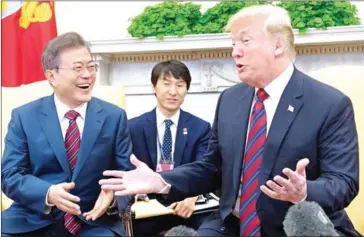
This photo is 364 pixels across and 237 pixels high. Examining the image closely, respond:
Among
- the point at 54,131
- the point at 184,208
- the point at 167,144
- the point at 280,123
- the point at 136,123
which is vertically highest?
the point at 280,123

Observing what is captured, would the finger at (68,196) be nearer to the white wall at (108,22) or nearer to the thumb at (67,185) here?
the thumb at (67,185)

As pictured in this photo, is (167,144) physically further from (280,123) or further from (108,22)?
(108,22)

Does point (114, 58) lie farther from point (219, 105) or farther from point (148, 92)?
point (219, 105)

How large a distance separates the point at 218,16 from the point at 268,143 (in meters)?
2.36

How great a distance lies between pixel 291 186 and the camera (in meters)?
1.31

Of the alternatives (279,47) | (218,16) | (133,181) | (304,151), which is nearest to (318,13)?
(218,16)

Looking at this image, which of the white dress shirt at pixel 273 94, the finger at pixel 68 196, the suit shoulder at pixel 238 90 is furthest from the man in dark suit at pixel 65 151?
the white dress shirt at pixel 273 94

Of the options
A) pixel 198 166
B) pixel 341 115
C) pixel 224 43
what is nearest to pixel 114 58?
pixel 224 43

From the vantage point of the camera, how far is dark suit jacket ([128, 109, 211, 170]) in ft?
8.97

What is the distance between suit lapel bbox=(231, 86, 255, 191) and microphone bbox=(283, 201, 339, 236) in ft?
3.20

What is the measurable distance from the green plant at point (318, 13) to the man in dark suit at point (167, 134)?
3.56ft

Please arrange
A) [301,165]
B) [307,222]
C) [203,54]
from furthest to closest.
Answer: [203,54] < [301,165] < [307,222]

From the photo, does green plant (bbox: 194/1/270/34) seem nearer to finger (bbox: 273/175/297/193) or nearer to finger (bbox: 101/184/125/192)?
finger (bbox: 101/184/125/192)

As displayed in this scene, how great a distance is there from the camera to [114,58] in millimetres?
4332
